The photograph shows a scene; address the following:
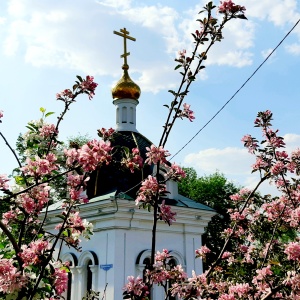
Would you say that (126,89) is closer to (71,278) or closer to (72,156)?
(71,278)

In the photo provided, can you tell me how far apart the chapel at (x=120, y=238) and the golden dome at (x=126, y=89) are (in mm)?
2512

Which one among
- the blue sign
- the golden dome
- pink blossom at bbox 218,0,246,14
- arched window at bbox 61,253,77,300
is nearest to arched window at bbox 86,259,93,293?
arched window at bbox 61,253,77,300

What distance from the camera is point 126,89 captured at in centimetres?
1406

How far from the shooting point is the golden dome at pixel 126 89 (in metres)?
14.1

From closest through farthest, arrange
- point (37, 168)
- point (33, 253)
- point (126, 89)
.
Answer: point (33, 253) < point (37, 168) < point (126, 89)

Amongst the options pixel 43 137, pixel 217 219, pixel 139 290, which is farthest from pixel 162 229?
pixel 217 219

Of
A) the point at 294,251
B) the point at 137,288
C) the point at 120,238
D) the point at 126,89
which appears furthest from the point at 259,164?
the point at 126,89

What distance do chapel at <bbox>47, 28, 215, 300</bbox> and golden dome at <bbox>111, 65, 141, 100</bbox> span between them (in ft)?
8.24

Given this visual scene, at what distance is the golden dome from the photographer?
1409 centimetres

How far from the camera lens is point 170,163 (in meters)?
2.90

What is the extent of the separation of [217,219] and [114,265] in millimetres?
15717

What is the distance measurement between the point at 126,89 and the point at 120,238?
20.0 feet

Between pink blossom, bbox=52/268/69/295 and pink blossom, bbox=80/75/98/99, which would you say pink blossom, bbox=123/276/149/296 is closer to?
pink blossom, bbox=52/268/69/295

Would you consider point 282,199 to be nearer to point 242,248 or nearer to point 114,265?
point 242,248
